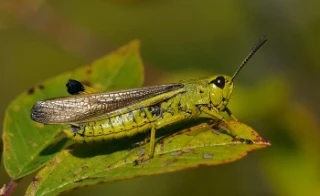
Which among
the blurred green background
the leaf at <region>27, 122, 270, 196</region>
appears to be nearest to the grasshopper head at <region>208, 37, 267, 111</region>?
the leaf at <region>27, 122, 270, 196</region>

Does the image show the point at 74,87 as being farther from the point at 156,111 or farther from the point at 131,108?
the point at 156,111

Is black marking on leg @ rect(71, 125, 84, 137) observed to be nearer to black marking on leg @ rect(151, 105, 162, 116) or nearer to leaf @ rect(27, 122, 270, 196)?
leaf @ rect(27, 122, 270, 196)

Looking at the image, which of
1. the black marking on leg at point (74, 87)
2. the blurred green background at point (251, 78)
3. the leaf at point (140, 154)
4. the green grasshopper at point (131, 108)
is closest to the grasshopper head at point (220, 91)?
the green grasshopper at point (131, 108)

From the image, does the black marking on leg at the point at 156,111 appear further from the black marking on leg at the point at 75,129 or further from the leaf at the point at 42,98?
the black marking on leg at the point at 75,129

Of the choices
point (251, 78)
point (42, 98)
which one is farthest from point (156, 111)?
point (251, 78)

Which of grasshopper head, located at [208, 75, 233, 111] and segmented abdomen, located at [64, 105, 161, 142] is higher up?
grasshopper head, located at [208, 75, 233, 111]

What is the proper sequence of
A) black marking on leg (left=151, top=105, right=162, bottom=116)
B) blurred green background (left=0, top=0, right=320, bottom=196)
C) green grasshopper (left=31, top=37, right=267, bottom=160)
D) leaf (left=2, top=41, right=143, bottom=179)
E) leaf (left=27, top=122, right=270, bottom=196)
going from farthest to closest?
blurred green background (left=0, top=0, right=320, bottom=196) → black marking on leg (left=151, top=105, right=162, bottom=116) → green grasshopper (left=31, top=37, right=267, bottom=160) → leaf (left=2, top=41, right=143, bottom=179) → leaf (left=27, top=122, right=270, bottom=196)

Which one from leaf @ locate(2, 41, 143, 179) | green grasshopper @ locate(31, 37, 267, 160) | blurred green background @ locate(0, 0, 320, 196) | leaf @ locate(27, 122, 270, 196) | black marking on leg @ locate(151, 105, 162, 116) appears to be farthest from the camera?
blurred green background @ locate(0, 0, 320, 196)

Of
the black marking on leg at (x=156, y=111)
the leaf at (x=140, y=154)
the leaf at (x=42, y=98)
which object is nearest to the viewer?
the leaf at (x=140, y=154)
